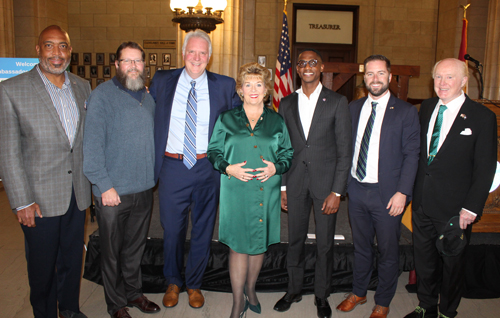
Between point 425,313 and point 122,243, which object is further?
point 425,313

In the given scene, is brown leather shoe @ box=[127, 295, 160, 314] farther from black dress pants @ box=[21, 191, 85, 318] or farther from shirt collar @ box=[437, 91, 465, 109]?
shirt collar @ box=[437, 91, 465, 109]

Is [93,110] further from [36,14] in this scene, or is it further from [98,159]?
[36,14]

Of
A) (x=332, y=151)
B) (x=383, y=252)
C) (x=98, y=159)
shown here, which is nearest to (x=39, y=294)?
(x=98, y=159)

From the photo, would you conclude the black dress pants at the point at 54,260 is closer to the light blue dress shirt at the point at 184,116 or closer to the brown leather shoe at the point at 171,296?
the brown leather shoe at the point at 171,296

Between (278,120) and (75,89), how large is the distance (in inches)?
58.6

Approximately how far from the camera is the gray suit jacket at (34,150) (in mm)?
2279

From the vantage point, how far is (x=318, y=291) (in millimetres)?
2875

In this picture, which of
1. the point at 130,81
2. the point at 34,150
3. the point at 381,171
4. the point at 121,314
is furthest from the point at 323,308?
the point at 34,150

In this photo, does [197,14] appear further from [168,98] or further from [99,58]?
[99,58]

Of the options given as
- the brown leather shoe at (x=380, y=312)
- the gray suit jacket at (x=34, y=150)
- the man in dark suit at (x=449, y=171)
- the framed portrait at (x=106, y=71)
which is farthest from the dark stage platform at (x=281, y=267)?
the framed portrait at (x=106, y=71)

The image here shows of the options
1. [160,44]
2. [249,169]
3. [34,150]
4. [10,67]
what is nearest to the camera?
[34,150]

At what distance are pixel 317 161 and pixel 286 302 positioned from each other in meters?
1.24

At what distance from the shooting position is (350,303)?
296 cm

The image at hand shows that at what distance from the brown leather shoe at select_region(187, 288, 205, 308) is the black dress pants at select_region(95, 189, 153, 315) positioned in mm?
423
